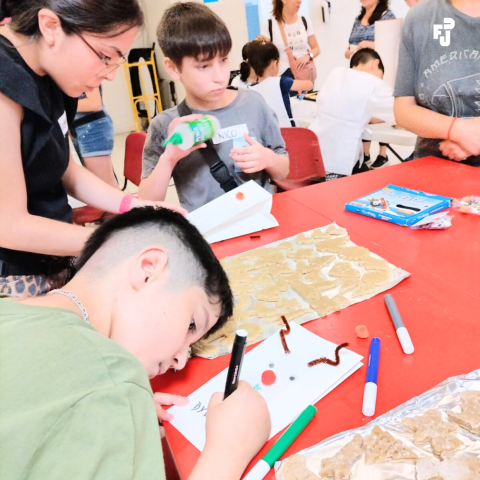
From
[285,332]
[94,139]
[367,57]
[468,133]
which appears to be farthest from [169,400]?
[367,57]

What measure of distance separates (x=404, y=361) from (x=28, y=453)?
514mm

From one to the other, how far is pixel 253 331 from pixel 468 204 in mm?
715

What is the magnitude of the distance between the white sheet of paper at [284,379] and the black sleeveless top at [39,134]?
0.56m

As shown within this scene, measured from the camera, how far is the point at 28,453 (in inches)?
16.0

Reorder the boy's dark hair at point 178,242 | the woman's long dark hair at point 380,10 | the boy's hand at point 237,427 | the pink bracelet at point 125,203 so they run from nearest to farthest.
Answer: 1. the boy's hand at point 237,427
2. the boy's dark hair at point 178,242
3. the pink bracelet at point 125,203
4. the woman's long dark hair at point 380,10

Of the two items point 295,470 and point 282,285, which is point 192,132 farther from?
point 295,470

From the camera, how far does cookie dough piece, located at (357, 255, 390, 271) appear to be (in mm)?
881

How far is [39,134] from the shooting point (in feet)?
2.86

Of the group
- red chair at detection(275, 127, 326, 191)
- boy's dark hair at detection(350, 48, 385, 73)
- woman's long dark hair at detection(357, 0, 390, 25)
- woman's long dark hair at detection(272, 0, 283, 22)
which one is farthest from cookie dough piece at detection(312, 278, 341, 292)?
woman's long dark hair at detection(272, 0, 283, 22)

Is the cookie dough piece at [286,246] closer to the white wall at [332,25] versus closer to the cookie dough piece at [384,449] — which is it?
the cookie dough piece at [384,449]

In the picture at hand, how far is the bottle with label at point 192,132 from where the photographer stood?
48.2 inches

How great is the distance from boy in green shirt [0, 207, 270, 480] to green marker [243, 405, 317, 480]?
2 centimetres

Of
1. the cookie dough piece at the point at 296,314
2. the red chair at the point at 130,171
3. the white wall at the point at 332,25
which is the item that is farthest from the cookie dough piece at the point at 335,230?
the white wall at the point at 332,25

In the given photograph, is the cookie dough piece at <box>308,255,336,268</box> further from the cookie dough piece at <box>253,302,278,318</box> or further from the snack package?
the snack package
